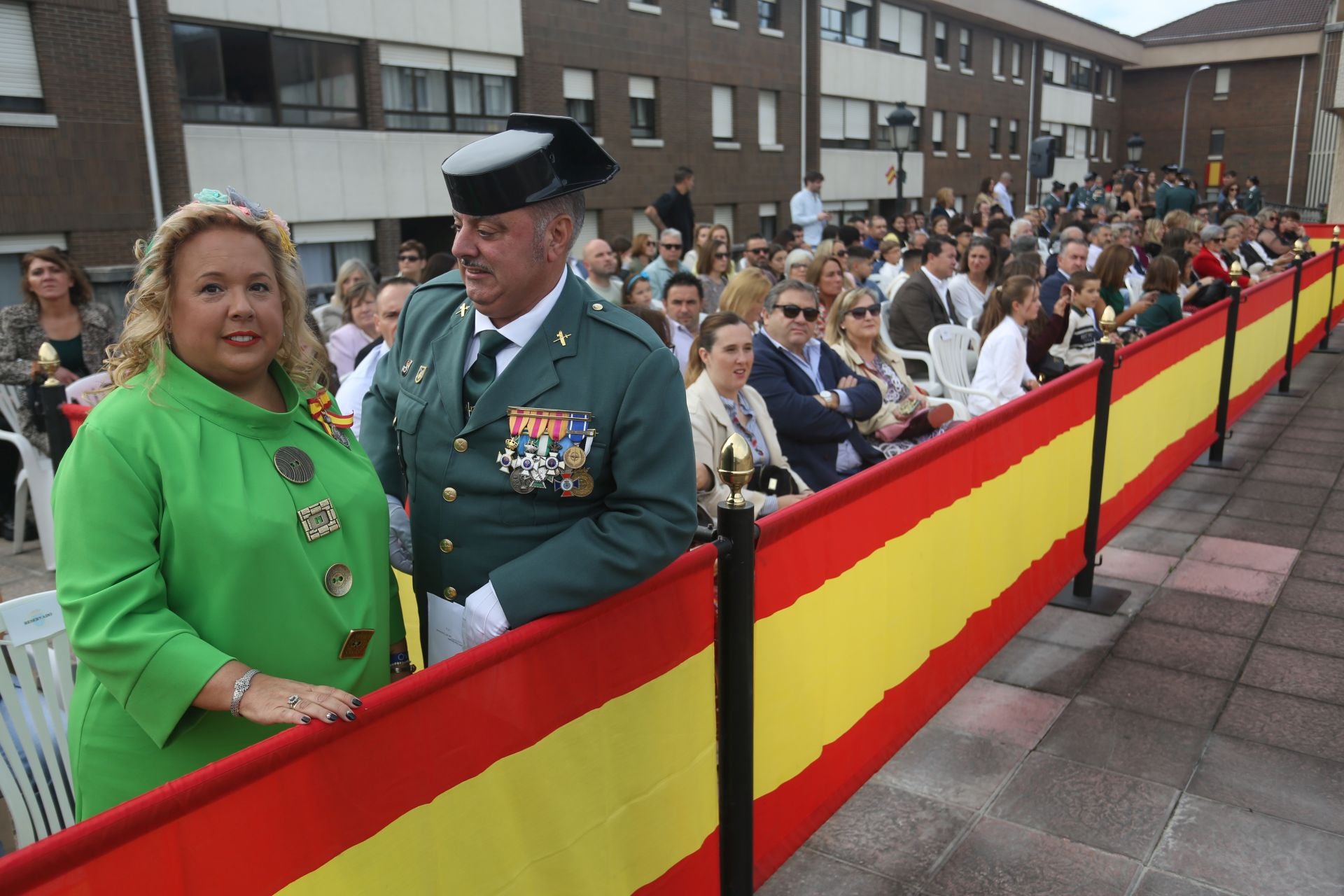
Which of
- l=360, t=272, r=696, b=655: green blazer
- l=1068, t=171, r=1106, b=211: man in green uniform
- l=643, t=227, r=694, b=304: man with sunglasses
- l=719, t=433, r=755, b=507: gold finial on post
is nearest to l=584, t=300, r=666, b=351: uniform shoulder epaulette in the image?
l=360, t=272, r=696, b=655: green blazer

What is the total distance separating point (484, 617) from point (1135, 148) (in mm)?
51436

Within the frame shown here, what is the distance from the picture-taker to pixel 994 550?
3959mm

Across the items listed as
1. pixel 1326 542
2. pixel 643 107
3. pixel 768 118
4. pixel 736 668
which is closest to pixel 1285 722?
pixel 1326 542

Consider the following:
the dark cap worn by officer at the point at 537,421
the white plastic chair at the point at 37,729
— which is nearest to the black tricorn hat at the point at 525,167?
the dark cap worn by officer at the point at 537,421

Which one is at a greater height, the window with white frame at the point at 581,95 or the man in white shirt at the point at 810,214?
the window with white frame at the point at 581,95

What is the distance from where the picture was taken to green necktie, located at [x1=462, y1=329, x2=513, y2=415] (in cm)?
222

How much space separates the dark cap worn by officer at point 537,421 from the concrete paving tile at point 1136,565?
4.46m

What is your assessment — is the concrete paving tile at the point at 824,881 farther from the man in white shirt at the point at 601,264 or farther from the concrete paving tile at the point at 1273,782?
the man in white shirt at the point at 601,264

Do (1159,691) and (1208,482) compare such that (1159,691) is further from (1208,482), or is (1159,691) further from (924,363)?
(924,363)

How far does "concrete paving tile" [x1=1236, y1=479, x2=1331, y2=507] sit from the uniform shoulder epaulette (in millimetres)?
6605

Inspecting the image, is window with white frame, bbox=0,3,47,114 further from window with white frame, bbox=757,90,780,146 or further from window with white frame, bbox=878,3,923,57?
window with white frame, bbox=878,3,923,57

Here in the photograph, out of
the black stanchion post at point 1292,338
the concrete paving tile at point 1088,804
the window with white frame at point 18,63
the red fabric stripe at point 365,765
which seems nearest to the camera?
the red fabric stripe at point 365,765

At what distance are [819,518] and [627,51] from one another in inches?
853

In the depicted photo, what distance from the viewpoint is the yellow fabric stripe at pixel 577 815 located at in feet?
5.66
